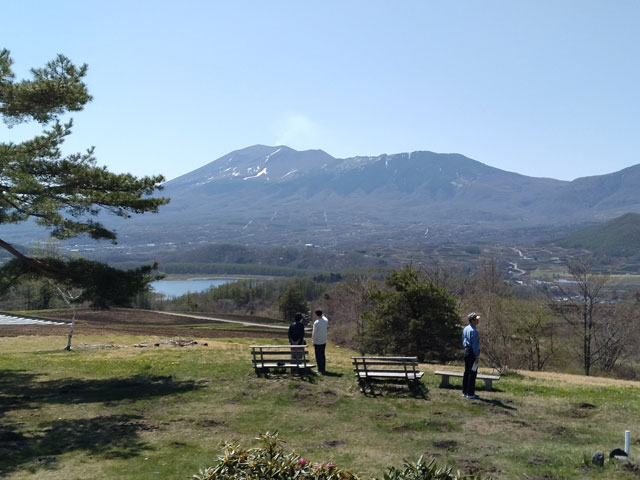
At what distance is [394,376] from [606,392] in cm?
581

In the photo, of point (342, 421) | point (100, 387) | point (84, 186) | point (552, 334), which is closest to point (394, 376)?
point (342, 421)

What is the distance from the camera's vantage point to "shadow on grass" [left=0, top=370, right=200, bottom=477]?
9320mm

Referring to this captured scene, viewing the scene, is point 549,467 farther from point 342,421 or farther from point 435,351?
point 435,351

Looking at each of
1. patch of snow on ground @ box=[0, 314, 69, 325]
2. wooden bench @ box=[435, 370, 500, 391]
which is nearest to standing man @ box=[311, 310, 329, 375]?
wooden bench @ box=[435, 370, 500, 391]

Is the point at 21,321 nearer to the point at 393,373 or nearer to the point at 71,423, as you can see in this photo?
the point at 71,423

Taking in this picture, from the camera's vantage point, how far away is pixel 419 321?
27.8 m

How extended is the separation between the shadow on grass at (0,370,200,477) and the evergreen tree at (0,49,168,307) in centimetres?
254

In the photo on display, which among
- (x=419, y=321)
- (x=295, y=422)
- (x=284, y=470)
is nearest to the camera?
(x=284, y=470)

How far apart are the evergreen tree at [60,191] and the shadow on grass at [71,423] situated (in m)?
2.54

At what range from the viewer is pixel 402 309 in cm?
2877

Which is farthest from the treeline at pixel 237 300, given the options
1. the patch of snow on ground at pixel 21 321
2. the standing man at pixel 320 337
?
the standing man at pixel 320 337

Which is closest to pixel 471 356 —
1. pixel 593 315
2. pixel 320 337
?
pixel 320 337

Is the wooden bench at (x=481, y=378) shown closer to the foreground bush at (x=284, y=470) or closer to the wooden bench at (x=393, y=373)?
the wooden bench at (x=393, y=373)

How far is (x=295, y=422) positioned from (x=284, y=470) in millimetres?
5585
